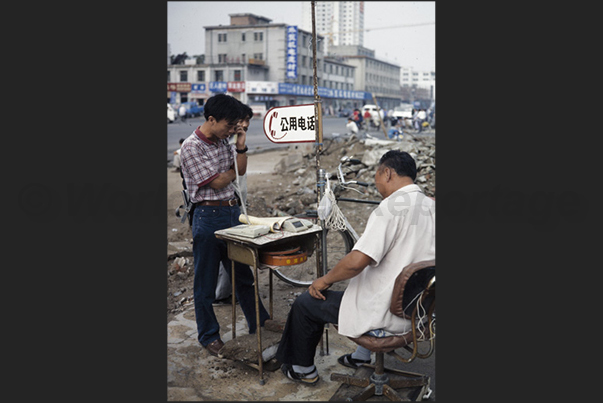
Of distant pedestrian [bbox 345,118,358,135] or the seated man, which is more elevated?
distant pedestrian [bbox 345,118,358,135]

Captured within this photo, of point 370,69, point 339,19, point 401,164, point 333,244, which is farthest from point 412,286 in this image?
point 333,244

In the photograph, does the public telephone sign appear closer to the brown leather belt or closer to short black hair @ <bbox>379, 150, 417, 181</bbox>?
the brown leather belt

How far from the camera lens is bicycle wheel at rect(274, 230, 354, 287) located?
15.9ft

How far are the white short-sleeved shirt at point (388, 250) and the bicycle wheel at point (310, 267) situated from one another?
161 centimetres

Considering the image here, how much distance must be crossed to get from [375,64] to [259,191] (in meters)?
5.73

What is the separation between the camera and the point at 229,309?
13.9 ft

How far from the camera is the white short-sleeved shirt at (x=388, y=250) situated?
2.49 m

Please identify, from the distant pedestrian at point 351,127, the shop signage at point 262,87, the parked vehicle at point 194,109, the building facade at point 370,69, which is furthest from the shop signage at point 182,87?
the distant pedestrian at point 351,127

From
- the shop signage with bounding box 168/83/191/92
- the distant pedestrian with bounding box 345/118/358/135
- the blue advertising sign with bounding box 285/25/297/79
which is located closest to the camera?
the blue advertising sign with bounding box 285/25/297/79

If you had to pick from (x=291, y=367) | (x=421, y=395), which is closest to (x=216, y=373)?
(x=291, y=367)

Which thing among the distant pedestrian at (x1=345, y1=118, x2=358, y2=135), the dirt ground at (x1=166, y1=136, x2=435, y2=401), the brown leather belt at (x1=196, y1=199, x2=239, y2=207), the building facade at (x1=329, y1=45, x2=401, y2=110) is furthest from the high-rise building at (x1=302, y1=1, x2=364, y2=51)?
the distant pedestrian at (x1=345, y1=118, x2=358, y2=135)

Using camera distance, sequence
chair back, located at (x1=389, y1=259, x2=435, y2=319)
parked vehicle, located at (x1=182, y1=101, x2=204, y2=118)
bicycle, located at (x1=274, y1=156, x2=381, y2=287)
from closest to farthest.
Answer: chair back, located at (x1=389, y1=259, x2=435, y2=319) < parked vehicle, located at (x1=182, y1=101, x2=204, y2=118) < bicycle, located at (x1=274, y1=156, x2=381, y2=287)

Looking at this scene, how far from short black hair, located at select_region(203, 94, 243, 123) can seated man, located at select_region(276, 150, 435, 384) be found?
1.06 m

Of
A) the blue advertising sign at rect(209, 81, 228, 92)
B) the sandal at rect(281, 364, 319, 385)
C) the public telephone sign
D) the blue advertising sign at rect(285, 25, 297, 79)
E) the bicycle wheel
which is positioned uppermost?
the blue advertising sign at rect(285, 25, 297, 79)
